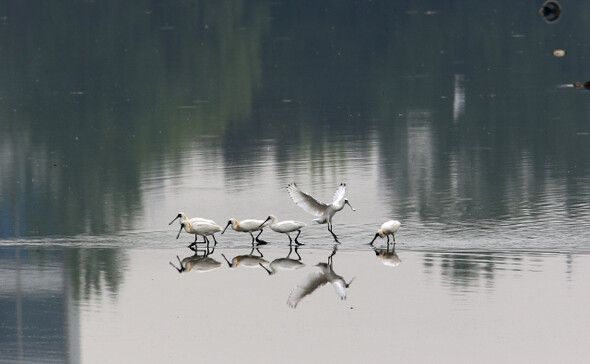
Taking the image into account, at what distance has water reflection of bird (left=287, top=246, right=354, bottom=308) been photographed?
20.5 metres

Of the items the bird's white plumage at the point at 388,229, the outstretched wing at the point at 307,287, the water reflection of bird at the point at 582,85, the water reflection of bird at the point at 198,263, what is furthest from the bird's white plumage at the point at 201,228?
the water reflection of bird at the point at 582,85

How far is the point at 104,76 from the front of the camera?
5694 cm

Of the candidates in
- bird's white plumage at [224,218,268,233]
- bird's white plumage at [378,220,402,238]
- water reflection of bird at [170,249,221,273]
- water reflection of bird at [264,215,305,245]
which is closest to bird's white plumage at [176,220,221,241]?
water reflection of bird at [170,249,221,273]

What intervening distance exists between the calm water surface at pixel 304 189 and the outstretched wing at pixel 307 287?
0.15 m

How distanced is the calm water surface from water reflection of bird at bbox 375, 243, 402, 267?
70 millimetres

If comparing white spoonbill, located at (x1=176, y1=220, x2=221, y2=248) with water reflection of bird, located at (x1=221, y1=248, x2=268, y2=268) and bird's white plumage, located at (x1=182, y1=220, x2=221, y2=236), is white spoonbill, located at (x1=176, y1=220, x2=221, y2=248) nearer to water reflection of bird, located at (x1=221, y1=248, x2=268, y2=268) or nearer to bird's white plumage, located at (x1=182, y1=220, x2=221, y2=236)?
bird's white plumage, located at (x1=182, y1=220, x2=221, y2=236)

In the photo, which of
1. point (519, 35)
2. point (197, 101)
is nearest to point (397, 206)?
point (197, 101)

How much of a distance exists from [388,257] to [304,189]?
24.9 feet

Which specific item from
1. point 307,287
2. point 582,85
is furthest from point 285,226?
point 582,85

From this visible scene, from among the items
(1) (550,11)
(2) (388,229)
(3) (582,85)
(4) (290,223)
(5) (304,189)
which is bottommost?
(2) (388,229)

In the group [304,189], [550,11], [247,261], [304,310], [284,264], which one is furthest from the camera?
[550,11]

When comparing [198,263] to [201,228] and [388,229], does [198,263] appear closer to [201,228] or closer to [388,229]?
[201,228]

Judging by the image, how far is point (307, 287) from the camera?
21109mm

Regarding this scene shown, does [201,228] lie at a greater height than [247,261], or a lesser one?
greater
